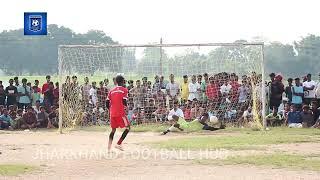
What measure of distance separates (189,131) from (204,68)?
385cm

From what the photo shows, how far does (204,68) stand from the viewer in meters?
22.4

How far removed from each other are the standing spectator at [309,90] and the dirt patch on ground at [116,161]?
5.68 meters

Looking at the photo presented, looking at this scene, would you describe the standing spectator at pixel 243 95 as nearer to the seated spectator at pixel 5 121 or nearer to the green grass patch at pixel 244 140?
the green grass patch at pixel 244 140

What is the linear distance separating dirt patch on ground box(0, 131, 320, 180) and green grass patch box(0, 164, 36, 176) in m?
0.22

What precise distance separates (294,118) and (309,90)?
1153 mm

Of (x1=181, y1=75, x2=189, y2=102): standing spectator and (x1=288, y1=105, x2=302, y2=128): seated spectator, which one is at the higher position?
(x1=181, y1=75, x2=189, y2=102): standing spectator

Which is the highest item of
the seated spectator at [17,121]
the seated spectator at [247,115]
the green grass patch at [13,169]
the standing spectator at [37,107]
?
the standing spectator at [37,107]

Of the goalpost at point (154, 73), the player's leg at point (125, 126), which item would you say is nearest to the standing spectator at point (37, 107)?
the goalpost at point (154, 73)

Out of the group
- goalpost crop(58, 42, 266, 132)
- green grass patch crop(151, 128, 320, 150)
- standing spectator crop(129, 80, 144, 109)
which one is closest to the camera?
green grass patch crop(151, 128, 320, 150)

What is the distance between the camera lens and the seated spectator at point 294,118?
19789 mm

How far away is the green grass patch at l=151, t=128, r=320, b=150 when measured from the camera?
14.4m

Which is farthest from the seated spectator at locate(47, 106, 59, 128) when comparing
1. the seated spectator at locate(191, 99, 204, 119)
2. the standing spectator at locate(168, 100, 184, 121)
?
the seated spectator at locate(191, 99, 204, 119)

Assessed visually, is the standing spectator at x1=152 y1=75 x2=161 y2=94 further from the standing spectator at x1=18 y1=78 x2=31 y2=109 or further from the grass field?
the standing spectator at x1=18 y1=78 x2=31 y2=109

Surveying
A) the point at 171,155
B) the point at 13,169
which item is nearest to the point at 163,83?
the point at 171,155
